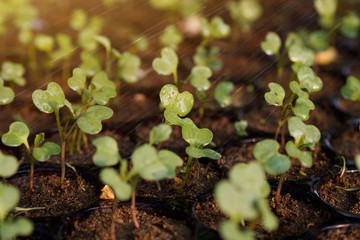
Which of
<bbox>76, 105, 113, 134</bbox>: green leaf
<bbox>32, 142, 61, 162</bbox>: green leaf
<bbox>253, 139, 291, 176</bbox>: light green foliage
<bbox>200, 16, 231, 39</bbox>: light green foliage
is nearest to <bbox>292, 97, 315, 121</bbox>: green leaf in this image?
<bbox>253, 139, 291, 176</bbox>: light green foliage

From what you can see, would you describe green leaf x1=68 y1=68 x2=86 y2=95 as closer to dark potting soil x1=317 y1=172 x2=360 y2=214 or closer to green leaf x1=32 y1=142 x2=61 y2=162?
green leaf x1=32 y1=142 x2=61 y2=162

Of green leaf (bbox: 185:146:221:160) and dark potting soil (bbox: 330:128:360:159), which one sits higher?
green leaf (bbox: 185:146:221:160)

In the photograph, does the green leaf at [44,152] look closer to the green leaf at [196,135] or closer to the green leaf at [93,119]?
the green leaf at [93,119]

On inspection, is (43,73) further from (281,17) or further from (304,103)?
(281,17)

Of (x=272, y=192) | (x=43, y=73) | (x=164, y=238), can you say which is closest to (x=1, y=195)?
(x=164, y=238)

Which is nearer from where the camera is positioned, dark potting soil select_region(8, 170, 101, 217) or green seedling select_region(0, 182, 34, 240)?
green seedling select_region(0, 182, 34, 240)

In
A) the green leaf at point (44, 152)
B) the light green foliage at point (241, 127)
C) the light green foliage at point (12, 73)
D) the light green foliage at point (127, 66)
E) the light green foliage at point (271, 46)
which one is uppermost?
the green leaf at point (44, 152)

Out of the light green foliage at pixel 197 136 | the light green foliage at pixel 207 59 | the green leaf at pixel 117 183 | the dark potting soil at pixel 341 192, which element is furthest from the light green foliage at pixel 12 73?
the dark potting soil at pixel 341 192
